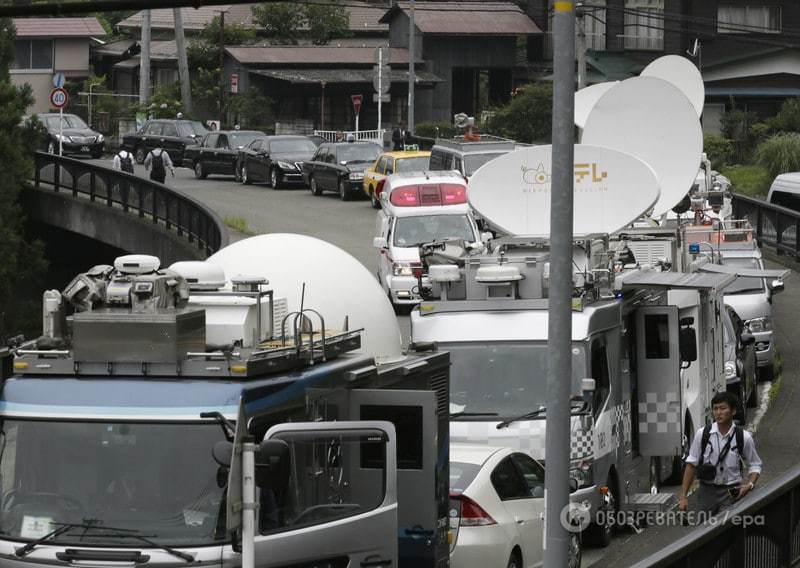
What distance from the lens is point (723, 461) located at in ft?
41.3

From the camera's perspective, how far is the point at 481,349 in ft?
50.7

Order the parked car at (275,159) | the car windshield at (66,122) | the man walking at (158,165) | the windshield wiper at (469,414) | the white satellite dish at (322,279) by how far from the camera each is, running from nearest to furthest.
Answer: the white satellite dish at (322,279), the windshield wiper at (469,414), the man walking at (158,165), the parked car at (275,159), the car windshield at (66,122)

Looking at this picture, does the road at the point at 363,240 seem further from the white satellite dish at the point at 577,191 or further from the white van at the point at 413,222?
the white satellite dish at the point at 577,191

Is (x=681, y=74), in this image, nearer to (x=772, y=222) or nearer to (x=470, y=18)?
(x=772, y=222)

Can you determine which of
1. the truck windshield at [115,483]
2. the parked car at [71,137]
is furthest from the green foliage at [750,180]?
the truck windshield at [115,483]

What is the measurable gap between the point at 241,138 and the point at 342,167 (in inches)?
370

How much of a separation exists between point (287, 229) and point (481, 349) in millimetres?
26621

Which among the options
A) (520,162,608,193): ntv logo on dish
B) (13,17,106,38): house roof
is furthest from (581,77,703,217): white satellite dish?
(13,17,106,38): house roof

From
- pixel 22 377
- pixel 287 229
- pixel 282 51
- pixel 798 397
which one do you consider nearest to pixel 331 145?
pixel 287 229

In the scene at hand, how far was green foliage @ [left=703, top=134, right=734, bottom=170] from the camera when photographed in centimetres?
6359

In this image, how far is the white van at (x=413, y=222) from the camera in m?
31.0

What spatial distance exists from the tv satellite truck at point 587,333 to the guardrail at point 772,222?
23.0 m

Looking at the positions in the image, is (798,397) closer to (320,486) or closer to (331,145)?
(320,486)

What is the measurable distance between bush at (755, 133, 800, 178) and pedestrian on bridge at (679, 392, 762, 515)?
44.9 m
